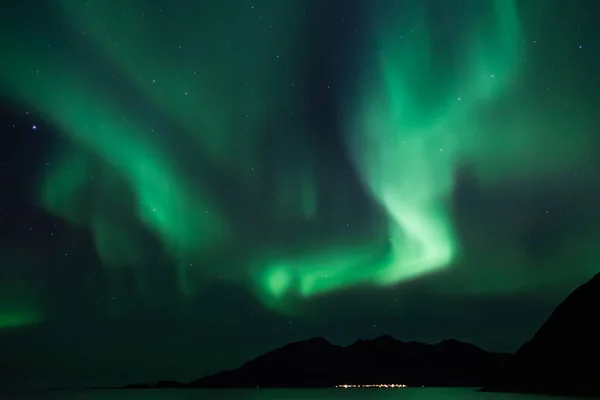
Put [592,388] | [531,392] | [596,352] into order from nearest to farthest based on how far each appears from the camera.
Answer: [592,388] < [596,352] < [531,392]

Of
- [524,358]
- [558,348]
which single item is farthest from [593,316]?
[524,358]

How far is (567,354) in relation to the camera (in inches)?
6875

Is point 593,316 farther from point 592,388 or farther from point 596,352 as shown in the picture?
point 592,388

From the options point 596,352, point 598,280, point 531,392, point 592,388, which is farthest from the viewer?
point 598,280

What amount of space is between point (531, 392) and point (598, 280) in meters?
45.3

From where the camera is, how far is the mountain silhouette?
531 ft

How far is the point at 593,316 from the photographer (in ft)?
600

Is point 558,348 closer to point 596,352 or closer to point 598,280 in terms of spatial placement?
point 596,352

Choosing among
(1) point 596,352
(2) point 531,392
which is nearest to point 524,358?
(2) point 531,392

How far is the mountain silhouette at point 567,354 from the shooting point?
162000 mm

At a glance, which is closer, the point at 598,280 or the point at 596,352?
the point at 596,352

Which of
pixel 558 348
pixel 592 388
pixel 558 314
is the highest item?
pixel 558 314

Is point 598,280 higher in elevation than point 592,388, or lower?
higher

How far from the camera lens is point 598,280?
196m
